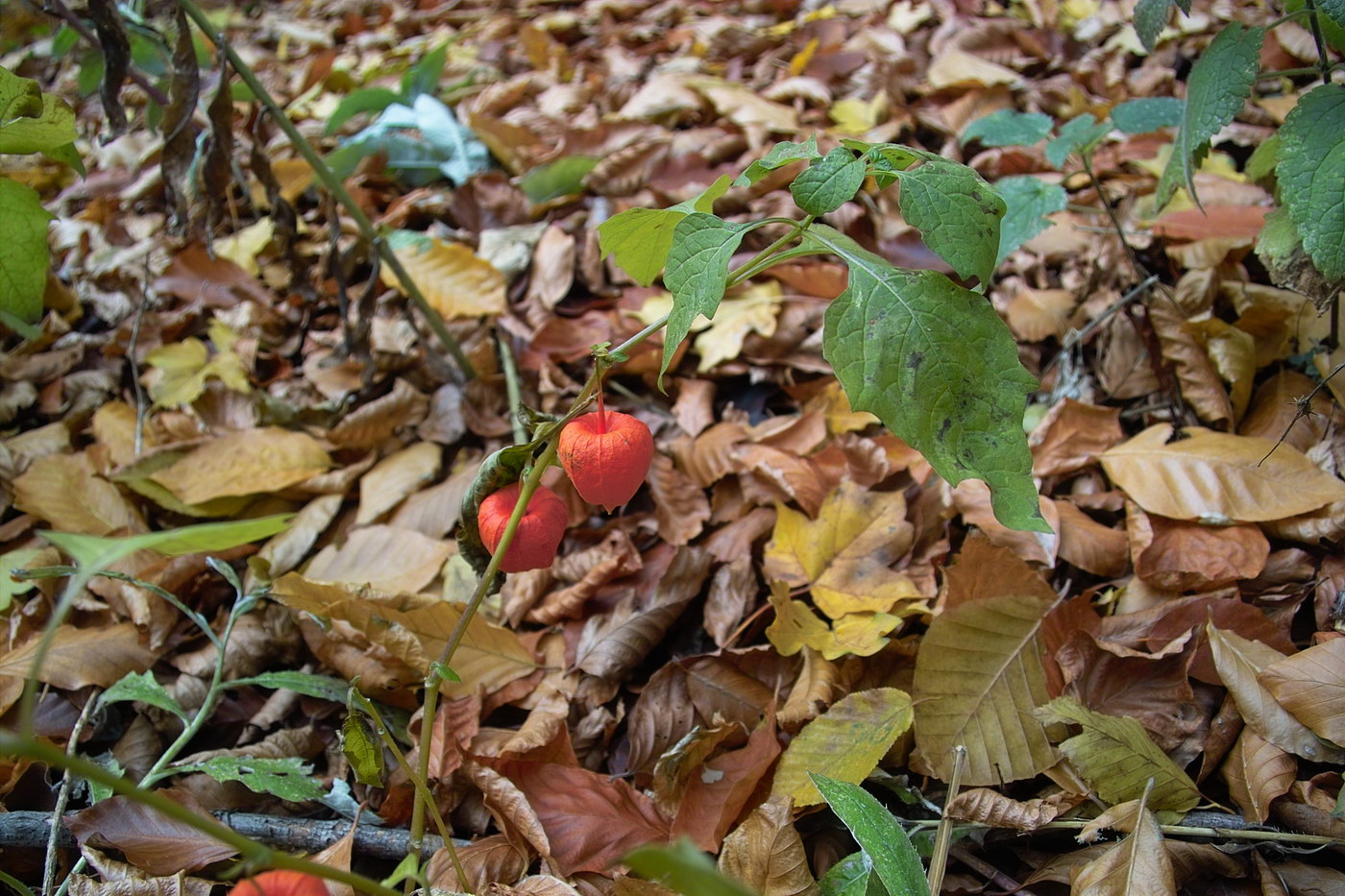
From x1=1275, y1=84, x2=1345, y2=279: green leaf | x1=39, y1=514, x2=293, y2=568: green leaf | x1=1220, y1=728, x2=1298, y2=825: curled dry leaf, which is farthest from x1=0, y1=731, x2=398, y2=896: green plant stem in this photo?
x1=1275, y1=84, x2=1345, y2=279: green leaf

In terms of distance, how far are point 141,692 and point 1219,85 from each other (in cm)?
205

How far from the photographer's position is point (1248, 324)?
5.67 feet

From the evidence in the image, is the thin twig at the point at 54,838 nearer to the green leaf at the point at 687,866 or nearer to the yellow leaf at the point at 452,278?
the green leaf at the point at 687,866

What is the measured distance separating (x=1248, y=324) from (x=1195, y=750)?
92 cm

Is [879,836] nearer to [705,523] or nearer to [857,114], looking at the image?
[705,523]

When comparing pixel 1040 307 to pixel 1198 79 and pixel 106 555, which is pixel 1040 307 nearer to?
pixel 1198 79

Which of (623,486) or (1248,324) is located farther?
(1248,324)

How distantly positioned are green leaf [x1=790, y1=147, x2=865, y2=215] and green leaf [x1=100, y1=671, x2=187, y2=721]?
1270 mm

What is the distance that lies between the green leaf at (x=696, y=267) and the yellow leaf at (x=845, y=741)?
66 centimetres

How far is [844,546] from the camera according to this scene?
63.2 inches

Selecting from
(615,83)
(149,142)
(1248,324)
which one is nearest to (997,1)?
(615,83)

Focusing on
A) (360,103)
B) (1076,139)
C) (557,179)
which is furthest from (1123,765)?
(360,103)

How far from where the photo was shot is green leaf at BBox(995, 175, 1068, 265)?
1657mm

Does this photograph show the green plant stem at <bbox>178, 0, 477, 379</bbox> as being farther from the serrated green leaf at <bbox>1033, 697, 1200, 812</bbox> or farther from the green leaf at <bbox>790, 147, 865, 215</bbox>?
the serrated green leaf at <bbox>1033, 697, 1200, 812</bbox>
